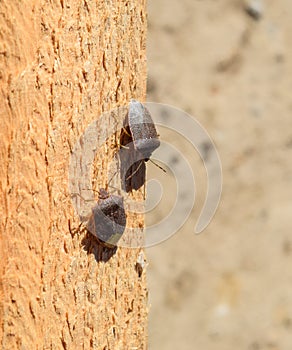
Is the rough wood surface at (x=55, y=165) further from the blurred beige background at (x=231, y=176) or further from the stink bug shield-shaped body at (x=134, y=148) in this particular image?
the blurred beige background at (x=231, y=176)

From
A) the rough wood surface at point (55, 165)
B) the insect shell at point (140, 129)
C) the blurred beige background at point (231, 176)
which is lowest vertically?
the rough wood surface at point (55, 165)

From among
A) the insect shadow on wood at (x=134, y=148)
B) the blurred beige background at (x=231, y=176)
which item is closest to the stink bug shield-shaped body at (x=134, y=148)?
the insect shadow on wood at (x=134, y=148)

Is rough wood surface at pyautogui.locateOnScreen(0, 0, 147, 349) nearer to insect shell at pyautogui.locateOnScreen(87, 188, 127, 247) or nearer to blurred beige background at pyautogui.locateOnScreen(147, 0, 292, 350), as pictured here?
insect shell at pyautogui.locateOnScreen(87, 188, 127, 247)

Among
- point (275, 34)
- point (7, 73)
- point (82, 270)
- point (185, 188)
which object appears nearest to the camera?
point (7, 73)

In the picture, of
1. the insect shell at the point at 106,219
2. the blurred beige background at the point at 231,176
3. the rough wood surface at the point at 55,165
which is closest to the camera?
the rough wood surface at the point at 55,165

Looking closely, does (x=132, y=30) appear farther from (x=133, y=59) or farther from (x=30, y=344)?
(x=30, y=344)

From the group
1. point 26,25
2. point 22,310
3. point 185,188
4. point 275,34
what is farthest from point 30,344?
point 275,34

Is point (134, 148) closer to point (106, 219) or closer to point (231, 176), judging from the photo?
point (106, 219)
